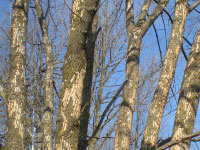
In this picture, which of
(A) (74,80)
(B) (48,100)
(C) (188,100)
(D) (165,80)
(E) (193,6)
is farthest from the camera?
(B) (48,100)

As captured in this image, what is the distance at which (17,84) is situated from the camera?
4.44 metres

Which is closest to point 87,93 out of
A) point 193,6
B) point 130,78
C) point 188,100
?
point 130,78

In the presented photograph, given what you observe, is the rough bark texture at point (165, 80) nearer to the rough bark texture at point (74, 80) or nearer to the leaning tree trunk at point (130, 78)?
the leaning tree trunk at point (130, 78)

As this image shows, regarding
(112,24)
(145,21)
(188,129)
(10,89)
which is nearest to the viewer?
(188,129)

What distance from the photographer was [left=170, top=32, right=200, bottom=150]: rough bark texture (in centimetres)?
400

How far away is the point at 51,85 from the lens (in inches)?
276

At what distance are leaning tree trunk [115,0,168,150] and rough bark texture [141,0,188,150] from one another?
14.2 inches

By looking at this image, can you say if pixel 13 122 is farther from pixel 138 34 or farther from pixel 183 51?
pixel 183 51

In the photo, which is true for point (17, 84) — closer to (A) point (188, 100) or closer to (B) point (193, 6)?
(A) point (188, 100)

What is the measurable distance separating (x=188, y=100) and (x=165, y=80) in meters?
0.49

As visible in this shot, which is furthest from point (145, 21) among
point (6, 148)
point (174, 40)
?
point (6, 148)

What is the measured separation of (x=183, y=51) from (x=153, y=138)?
1.72 metres

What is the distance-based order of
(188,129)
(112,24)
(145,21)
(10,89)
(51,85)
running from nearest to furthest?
(188,129) → (10,89) → (145,21) → (51,85) → (112,24)

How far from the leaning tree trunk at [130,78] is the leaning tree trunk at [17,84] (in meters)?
1.47
